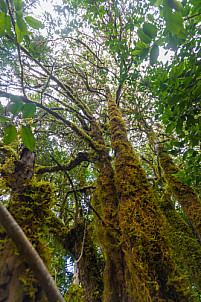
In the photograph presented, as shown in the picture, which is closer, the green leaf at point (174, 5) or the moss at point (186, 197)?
the green leaf at point (174, 5)

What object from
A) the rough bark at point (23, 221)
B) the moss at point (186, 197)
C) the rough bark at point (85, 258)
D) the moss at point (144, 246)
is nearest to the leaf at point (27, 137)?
the rough bark at point (23, 221)

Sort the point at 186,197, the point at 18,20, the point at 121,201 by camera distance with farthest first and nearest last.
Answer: the point at 186,197 → the point at 121,201 → the point at 18,20

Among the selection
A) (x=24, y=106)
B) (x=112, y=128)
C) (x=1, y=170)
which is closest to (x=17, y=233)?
(x=24, y=106)

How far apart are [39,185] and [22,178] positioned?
25cm

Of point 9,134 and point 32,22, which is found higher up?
point 32,22

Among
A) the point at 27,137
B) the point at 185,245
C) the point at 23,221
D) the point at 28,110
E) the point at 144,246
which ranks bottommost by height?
the point at 185,245

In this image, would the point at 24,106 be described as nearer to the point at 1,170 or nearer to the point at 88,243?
the point at 1,170

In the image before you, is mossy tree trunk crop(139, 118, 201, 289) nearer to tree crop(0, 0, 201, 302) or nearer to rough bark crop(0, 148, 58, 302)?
tree crop(0, 0, 201, 302)

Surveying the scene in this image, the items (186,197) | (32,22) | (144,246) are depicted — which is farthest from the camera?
(186,197)

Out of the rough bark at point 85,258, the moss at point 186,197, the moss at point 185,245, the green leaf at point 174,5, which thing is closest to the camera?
the green leaf at point 174,5

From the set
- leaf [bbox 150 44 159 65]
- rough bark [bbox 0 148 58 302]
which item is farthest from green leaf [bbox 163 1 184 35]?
rough bark [bbox 0 148 58 302]

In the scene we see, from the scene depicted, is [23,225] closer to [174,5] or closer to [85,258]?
[174,5]

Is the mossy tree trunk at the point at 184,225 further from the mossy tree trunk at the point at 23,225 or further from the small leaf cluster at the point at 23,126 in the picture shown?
the small leaf cluster at the point at 23,126

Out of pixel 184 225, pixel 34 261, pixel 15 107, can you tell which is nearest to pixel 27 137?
pixel 15 107
